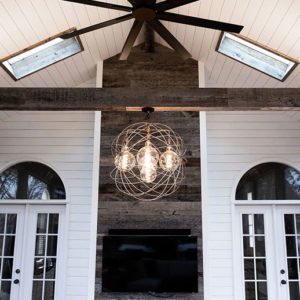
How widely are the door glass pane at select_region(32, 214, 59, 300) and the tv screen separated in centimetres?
101

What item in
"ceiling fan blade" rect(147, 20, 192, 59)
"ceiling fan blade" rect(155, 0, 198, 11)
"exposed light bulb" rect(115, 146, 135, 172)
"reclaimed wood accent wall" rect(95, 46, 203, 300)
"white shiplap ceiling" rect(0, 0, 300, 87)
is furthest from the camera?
"reclaimed wood accent wall" rect(95, 46, 203, 300)

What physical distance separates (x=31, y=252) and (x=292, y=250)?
12.8 feet

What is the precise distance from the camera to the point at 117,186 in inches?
201

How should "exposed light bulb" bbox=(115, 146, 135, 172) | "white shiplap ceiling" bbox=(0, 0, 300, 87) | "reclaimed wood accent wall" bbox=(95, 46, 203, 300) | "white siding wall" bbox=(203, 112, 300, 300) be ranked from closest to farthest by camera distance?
"exposed light bulb" bbox=(115, 146, 135, 172), "white shiplap ceiling" bbox=(0, 0, 300, 87), "reclaimed wood accent wall" bbox=(95, 46, 203, 300), "white siding wall" bbox=(203, 112, 300, 300)

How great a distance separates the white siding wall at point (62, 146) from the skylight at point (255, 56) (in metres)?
2.29

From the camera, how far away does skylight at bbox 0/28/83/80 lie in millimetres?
4656

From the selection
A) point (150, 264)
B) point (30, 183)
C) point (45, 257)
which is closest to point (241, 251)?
point (150, 264)

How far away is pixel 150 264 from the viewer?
4.89 m

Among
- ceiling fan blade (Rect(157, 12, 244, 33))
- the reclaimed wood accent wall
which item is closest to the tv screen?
the reclaimed wood accent wall

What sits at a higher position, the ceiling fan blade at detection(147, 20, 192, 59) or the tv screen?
the ceiling fan blade at detection(147, 20, 192, 59)

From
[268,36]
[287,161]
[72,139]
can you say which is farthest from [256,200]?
[72,139]

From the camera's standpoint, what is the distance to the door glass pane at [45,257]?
5375mm

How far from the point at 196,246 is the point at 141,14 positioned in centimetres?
321

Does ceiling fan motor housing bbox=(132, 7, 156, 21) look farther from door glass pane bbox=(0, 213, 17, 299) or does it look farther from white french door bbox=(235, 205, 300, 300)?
door glass pane bbox=(0, 213, 17, 299)
